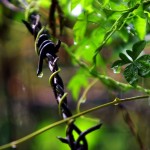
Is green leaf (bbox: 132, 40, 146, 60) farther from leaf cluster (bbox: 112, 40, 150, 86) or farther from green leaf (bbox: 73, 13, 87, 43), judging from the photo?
green leaf (bbox: 73, 13, 87, 43)

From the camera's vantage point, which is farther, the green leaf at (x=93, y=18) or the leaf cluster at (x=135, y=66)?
the green leaf at (x=93, y=18)

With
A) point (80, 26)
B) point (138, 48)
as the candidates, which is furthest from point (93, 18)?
point (138, 48)

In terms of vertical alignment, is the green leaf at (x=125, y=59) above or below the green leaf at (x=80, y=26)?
below

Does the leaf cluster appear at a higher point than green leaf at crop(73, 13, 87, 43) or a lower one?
lower

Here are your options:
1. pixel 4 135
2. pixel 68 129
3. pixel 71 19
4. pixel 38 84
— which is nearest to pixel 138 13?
pixel 68 129

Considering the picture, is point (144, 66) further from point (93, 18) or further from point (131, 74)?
point (93, 18)

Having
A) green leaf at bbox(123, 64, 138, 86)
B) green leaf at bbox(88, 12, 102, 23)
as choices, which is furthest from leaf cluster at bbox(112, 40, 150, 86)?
green leaf at bbox(88, 12, 102, 23)

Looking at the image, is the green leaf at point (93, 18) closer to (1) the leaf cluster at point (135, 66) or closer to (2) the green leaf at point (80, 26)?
(2) the green leaf at point (80, 26)

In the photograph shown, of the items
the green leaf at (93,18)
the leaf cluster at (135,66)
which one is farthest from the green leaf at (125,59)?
the green leaf at (93,18)

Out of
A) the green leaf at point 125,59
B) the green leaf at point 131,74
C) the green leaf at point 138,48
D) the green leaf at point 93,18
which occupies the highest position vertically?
the green leaf at point 93,18
